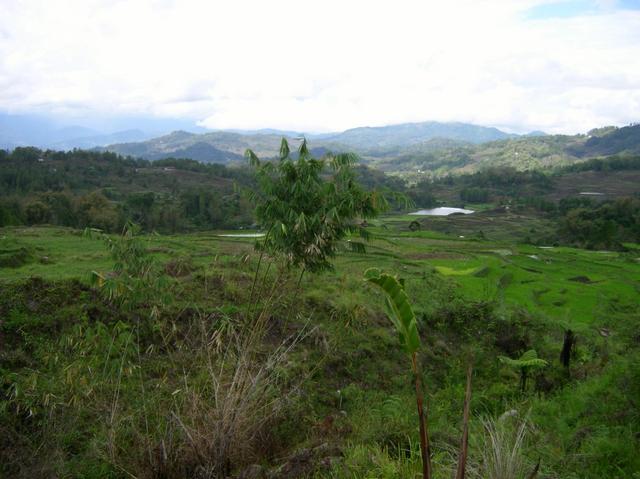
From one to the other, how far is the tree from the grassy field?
482 mm

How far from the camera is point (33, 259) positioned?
1611 cm

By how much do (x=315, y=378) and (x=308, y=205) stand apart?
5.06 m

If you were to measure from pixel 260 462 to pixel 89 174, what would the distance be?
88960mm

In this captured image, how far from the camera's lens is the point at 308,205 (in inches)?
239

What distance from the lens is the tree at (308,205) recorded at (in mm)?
5648

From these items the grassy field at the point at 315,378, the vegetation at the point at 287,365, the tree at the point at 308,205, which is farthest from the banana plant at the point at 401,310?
the tree at the point at 308,205

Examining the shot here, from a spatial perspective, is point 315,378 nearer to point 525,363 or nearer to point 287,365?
point 287,365

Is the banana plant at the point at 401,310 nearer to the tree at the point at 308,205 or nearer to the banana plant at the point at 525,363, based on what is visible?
the tree at the point at 308,205

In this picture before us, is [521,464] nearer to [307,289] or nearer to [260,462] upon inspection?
[260,462]

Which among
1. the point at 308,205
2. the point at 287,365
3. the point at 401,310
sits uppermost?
the point at 308,205

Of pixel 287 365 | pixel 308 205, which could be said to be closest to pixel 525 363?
pixel 287 365

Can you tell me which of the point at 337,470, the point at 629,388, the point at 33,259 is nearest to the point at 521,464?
the point at 337,470

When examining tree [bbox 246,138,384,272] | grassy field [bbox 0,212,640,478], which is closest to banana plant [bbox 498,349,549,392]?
grassy field [bbox 0,212,640,478]

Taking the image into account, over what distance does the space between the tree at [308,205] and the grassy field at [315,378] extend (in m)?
0.48
